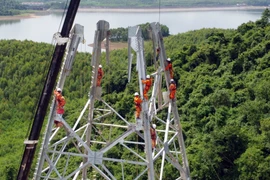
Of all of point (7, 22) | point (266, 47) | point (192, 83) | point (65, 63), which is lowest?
point (7, 22)

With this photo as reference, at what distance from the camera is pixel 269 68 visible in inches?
1046

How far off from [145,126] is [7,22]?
93.7 meters

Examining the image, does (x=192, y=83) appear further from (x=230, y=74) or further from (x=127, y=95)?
(x=127, y=95)

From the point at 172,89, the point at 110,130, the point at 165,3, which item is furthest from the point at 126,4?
the point at 172,89

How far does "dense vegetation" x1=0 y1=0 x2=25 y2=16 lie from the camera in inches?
4028

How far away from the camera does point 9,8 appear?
106688 mm

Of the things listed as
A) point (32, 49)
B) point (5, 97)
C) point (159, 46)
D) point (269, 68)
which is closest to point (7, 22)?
point (32, 49)

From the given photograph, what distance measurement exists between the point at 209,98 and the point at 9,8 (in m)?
89.4

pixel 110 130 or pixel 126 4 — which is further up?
pixel 110 130

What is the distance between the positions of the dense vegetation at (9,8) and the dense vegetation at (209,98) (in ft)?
197

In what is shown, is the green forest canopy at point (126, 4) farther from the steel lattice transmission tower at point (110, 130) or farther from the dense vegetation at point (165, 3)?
the steel lattice transmission tower at point (110, 130)

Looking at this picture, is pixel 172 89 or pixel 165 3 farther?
pixel 165 3

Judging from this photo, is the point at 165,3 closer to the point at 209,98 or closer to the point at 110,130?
the point at 209,98

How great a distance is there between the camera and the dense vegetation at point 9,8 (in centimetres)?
10230
